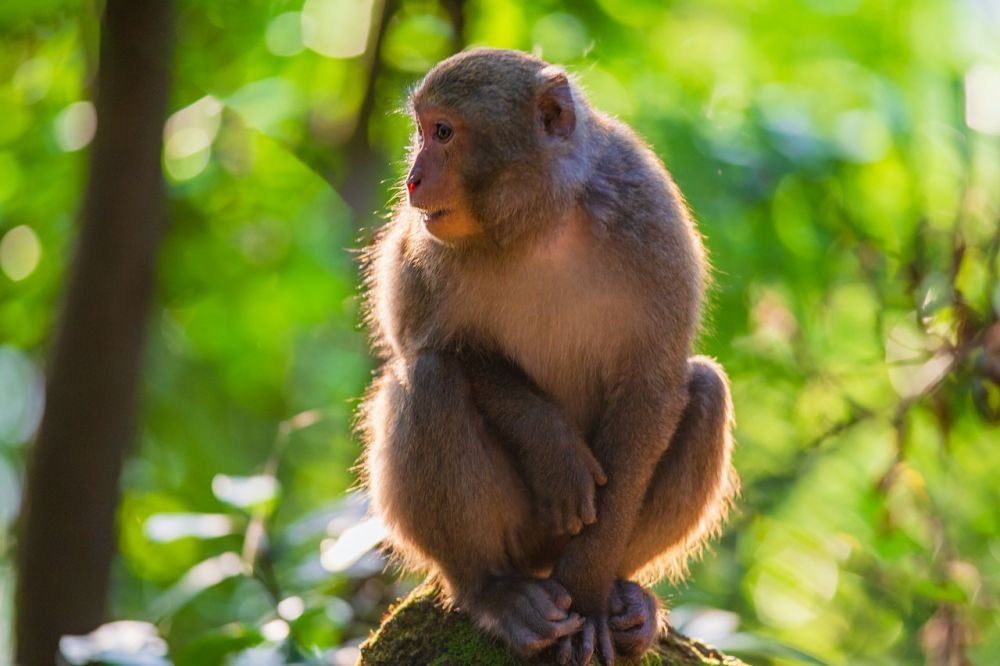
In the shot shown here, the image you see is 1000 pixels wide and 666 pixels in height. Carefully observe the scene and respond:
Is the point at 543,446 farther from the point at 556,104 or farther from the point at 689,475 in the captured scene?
the point at 556,104

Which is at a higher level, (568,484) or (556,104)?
(556,104)

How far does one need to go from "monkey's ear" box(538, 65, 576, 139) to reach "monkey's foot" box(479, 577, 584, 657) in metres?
1.66

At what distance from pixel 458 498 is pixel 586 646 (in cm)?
69

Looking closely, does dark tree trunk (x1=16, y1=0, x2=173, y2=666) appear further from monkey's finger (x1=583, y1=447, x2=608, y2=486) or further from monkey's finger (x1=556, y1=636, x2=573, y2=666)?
monkey's finger (x1=556, y1=636, x2=573, y2=666)

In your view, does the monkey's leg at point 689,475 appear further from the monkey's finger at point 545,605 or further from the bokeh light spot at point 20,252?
the bokeh light spot at point 20,252

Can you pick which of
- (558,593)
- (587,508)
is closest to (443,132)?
(587,508)

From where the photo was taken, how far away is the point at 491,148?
4.46 meters

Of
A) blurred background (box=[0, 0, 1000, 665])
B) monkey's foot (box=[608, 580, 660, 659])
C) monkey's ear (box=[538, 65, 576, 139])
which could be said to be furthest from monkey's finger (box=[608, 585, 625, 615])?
monkey's ear (box=[538, 65, 576, 139])

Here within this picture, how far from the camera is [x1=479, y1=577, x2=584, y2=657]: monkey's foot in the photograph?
13.9 ft

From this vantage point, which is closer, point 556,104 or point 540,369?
point 556,104

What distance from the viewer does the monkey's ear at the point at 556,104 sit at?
4.51 metres

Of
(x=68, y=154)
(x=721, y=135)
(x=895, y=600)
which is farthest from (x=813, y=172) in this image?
(x=68, y=154)

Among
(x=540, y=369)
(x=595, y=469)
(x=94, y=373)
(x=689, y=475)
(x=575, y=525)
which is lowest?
(x=94, y=373)

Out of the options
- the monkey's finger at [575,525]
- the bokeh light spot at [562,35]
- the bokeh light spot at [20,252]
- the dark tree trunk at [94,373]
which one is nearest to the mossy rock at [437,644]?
the monkey's finger at [575,525]
